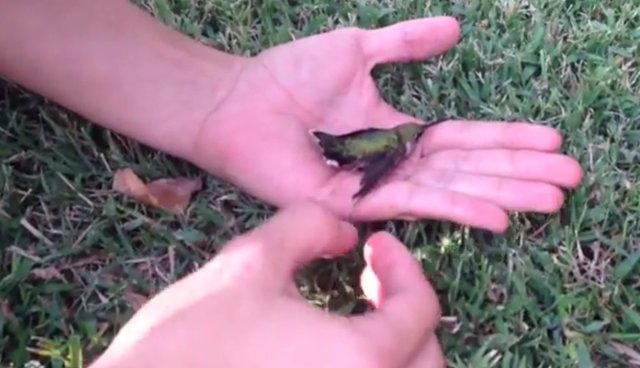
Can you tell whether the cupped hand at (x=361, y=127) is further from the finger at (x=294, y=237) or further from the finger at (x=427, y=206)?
the finger at (x=294, y=237)

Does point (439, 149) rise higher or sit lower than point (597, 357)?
higher

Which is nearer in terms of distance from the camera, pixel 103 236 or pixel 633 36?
pixel 103 236

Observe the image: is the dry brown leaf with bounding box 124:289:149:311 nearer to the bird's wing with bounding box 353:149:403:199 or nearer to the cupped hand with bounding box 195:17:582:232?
the cupped hand with bounding box 195:17:582:232

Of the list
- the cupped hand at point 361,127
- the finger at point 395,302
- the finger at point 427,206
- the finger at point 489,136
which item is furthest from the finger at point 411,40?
the finger at point 395,302

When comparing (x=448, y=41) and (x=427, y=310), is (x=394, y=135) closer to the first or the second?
(x=448, y=41)

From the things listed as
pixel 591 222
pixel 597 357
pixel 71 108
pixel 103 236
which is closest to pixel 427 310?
pixel 597 357

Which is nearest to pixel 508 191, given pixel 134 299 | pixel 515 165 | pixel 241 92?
pixel 515 165

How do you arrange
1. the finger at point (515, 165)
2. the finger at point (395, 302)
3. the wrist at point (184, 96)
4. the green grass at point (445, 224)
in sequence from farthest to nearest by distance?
1. the wrist at point (184, 96)
2. the finger at point (515, 165)
3. the green grass at point (445, 224)
4. the finger at point (395, 302)
